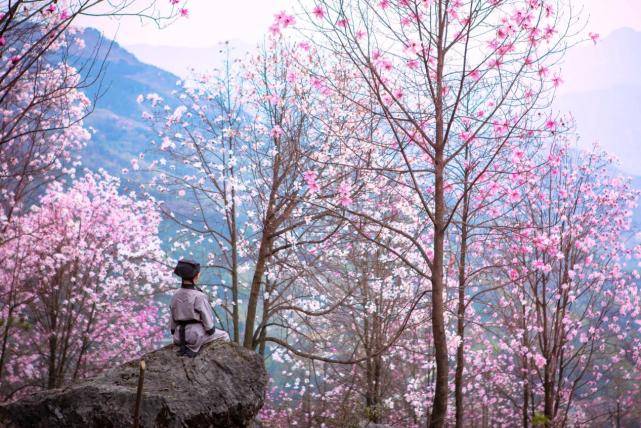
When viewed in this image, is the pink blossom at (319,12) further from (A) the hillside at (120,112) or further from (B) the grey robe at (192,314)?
(A) the hillside at (120,112)

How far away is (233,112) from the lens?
10820 millimetres

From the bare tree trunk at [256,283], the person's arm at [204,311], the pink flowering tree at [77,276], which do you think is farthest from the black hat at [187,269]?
the pink flowering tree at [77,276]

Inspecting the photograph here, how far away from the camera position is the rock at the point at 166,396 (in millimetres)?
4770

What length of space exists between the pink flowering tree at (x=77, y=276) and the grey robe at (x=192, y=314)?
425 cm

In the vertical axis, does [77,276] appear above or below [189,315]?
above

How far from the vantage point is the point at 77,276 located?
12359 millimetres

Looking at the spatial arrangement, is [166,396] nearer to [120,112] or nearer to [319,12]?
[319,12]

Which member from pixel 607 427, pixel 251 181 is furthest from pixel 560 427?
pixel 607 427

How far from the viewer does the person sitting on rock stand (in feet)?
19.7

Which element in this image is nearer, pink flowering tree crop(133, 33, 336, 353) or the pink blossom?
the pink blossom

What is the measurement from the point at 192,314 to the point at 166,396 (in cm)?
102

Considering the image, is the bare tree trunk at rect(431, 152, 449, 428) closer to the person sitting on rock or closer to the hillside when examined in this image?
the person sitting on rock

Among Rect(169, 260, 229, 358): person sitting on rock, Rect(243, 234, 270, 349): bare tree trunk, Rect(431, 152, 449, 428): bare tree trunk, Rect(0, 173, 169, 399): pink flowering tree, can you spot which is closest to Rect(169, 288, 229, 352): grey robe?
Rect(169, 260, 229, 358): person sitting on rock

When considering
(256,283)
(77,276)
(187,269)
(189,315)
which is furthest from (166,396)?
(77,276)
